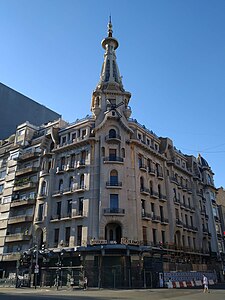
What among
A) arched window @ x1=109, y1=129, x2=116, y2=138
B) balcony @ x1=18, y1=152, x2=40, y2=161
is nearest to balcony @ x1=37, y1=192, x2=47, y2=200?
balcony @ x1=18, y1=152, x2=40, y2=161

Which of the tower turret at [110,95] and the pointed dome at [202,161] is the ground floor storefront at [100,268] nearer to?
the tower turret at [110,95]

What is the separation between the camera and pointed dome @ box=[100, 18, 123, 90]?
4800 cm

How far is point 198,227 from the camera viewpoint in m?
53.2

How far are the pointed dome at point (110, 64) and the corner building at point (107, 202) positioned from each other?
19 cm

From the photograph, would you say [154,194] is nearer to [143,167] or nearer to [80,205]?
[143,167]

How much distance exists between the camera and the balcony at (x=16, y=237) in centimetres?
4103

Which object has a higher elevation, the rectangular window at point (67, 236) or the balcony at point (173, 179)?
the balcony at point (173, 179)

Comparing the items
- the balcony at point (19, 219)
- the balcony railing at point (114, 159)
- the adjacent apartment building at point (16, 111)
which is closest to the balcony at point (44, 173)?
the balcony at point (19, 219)

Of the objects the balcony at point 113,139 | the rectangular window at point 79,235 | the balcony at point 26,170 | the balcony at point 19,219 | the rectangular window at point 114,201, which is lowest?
the rectangular window at point 79,235

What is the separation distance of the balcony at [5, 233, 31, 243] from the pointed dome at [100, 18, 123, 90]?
2654cm

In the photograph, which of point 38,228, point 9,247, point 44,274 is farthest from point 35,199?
point 44,274

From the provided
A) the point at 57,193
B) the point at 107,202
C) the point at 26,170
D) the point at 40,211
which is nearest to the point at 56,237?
the point at 40,211

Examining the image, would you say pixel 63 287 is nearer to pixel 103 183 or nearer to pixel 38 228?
pixel 38 228

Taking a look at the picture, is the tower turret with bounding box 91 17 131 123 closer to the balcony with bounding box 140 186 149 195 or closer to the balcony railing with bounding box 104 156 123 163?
the balcony railing with bounding box 104 156 123 163
